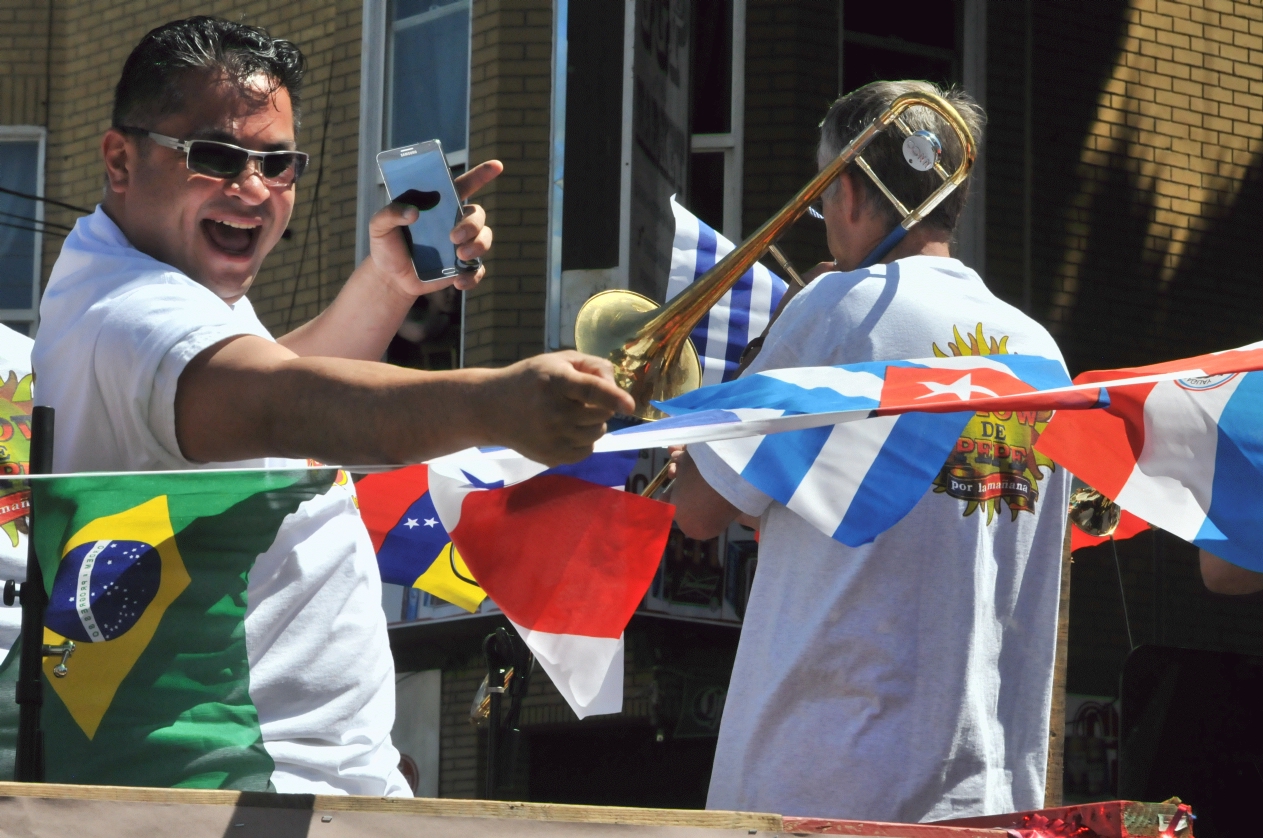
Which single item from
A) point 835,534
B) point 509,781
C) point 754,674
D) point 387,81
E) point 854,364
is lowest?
point 509,781

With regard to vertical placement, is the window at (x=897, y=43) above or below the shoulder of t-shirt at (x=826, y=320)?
above

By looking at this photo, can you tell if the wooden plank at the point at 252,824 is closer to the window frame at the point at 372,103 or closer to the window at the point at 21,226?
the window frame at the point at 372,103

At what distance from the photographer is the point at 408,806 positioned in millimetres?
1995

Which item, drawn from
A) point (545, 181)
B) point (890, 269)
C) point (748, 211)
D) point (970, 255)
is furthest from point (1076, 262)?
point (890, 269)

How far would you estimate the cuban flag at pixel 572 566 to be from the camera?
2863 millimetres

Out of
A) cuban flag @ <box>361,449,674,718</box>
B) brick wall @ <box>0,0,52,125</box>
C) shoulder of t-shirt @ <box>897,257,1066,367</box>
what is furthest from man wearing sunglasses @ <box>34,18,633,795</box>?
brick wall @ <box>0,0,52,125</box>

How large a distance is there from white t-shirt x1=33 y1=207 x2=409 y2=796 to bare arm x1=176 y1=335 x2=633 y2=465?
6cm

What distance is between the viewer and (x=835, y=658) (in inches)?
111

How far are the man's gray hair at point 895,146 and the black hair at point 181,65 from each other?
1296 mm

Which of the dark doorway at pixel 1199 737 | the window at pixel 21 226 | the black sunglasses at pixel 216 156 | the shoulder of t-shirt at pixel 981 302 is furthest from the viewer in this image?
the window at pixel 21 226

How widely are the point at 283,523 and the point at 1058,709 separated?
4.89 ft

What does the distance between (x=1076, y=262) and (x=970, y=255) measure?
67 cm

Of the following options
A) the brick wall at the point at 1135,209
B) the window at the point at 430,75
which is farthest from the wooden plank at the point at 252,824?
the window at the point at 430,75

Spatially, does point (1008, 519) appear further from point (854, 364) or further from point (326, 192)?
point (326, 192)
